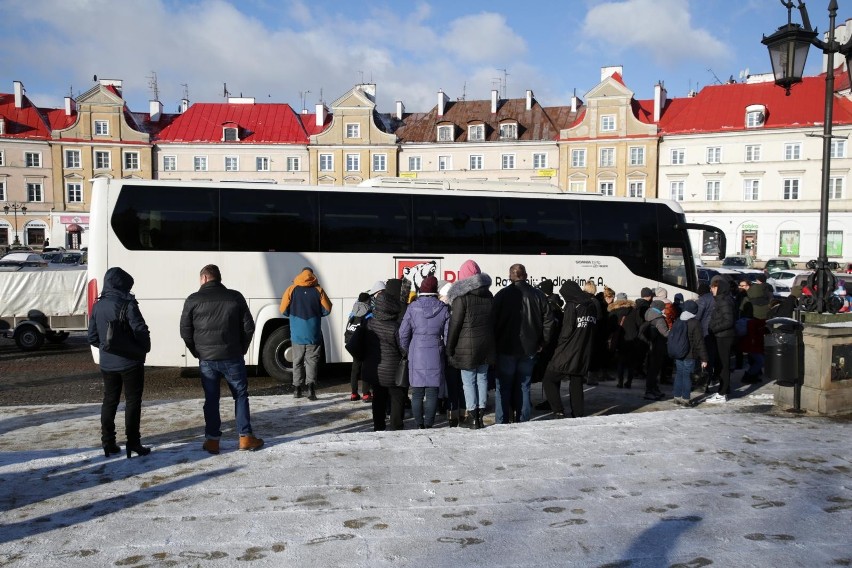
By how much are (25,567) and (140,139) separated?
64.7 m

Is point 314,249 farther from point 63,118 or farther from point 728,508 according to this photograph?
point 63,118

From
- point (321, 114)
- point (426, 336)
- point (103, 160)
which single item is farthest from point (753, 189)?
point (103, 160)

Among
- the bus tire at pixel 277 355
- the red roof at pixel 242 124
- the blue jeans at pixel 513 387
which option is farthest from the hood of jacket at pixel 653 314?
the red roof at pixel 242 124

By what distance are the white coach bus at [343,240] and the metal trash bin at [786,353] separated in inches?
220

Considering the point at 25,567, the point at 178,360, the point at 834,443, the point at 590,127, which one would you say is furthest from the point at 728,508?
the point at 590,127

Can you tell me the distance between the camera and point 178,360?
39.2 ft

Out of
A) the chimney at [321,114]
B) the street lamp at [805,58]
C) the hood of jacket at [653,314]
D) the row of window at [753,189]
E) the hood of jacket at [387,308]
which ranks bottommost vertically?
the hood of jacket at [653,314]

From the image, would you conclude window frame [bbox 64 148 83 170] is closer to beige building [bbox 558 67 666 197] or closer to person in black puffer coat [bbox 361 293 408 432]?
beige building [bbox 558 67 666 197]

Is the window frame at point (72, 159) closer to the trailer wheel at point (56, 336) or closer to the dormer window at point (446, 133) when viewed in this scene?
the dormer window at point (446, 133)

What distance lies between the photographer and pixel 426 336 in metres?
7.65

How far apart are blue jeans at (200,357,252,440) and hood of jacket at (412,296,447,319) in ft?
6.69

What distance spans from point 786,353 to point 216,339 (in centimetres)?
678

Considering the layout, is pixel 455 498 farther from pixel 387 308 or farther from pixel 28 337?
pixel 28 337

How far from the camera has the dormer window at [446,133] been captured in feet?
207
